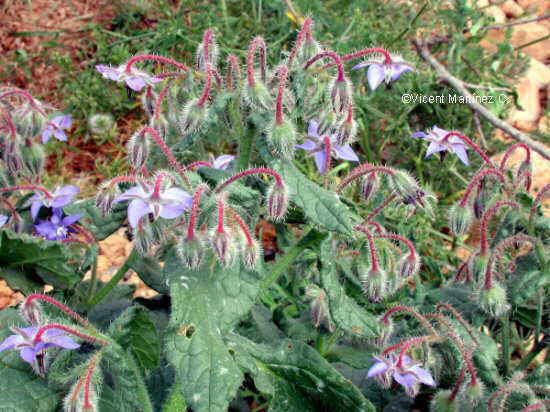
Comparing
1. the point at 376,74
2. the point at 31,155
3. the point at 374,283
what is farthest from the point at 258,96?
the point at 31,155

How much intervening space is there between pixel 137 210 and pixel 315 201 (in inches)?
14.2

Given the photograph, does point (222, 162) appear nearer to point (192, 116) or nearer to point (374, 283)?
point (192, 116)

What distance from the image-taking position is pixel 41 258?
65.4 inches

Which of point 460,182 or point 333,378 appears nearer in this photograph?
point 333,378

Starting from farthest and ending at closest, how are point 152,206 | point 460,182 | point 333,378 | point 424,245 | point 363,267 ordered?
point 460,182 → point 424,245 → point 363,267 → point 333,378 → point 152,206

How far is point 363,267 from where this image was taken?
1538mm

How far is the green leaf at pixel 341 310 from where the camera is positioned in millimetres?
1453

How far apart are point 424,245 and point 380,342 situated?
119 centimetres

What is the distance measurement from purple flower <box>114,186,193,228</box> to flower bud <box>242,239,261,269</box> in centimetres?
15

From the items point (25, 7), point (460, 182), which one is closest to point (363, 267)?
point (460, 182)

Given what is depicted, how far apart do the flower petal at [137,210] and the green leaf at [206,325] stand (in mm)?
155

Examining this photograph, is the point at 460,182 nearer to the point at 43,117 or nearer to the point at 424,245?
the point at 424,245

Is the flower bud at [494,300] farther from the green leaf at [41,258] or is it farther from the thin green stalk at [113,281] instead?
the green leaf at [41,258]

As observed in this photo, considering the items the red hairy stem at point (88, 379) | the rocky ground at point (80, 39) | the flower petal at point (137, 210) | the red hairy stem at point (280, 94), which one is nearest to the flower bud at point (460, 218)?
the red hairy stem at point (280, 94)
